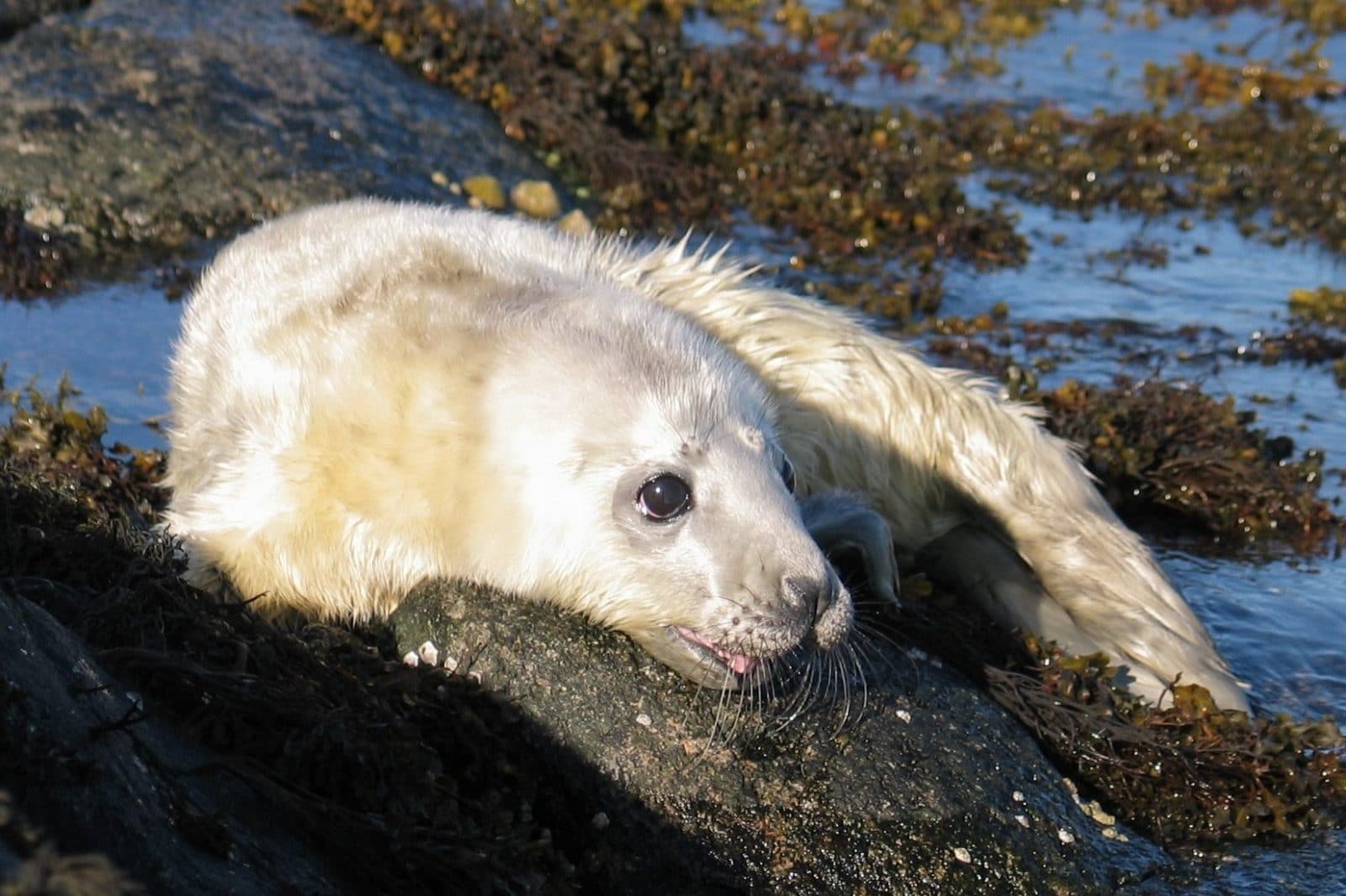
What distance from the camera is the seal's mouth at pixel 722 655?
315 cm

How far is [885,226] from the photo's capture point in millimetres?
8312

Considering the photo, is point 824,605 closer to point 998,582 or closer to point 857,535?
point 857,535

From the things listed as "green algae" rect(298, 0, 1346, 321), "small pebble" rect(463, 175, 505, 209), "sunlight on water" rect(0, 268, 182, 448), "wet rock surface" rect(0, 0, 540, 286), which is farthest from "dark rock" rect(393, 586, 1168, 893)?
"small pebble" rect(463, 175, 505, 209)

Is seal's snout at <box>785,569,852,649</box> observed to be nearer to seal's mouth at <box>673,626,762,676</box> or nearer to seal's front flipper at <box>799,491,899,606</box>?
seal's mouth at <box>673,626,762,676</box>

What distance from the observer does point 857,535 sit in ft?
12.4

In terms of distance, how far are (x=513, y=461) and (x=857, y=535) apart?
966 millimetres

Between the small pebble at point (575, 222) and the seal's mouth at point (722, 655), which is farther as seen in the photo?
the small pebble at point (575, 222)

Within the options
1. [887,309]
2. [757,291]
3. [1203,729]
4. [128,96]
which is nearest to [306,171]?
[128,96]

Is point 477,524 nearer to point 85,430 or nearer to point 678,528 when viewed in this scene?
point 678,528

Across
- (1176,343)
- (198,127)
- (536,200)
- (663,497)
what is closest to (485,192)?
(536,200)

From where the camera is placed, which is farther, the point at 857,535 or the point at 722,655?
the point at 857,535

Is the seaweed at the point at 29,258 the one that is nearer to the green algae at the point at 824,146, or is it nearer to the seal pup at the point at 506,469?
the green algae at the point at 824,146

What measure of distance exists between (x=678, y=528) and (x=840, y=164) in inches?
233

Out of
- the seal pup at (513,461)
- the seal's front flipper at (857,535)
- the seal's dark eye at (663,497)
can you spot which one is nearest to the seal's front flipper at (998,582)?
the seal pup at (513,461)
